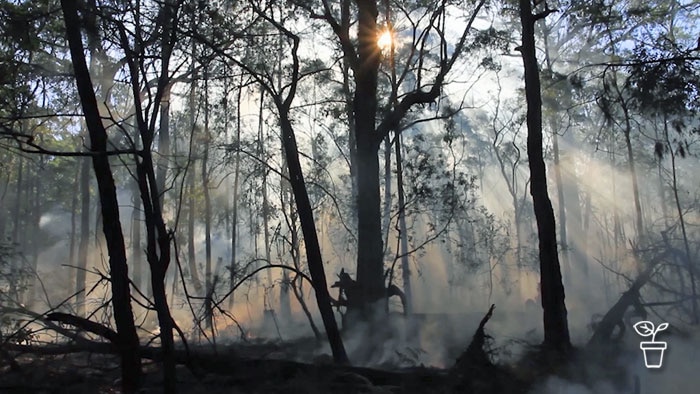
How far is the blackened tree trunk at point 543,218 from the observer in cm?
1153

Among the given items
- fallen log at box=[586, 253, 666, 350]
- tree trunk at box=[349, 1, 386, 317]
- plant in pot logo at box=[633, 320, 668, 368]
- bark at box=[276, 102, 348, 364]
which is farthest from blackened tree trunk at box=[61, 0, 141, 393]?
fallen log at box=[586, 253, 666, 350]

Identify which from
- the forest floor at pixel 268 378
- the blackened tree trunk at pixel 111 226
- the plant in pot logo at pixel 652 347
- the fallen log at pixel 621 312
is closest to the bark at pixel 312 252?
the forest floor at pixel 268 378

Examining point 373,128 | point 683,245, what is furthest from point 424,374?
point 683,245

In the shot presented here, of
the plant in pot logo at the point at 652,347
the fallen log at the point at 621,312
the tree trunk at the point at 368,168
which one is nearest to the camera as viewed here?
the plant in pot logo at the point at 652,347

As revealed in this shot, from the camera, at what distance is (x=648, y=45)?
38.8 feet

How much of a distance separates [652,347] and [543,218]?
3.42 metres

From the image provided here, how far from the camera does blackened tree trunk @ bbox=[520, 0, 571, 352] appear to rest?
11.5 m

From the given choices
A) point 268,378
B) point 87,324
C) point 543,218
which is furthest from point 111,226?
point 543,218

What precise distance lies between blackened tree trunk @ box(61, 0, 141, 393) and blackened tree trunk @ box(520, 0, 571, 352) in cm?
746

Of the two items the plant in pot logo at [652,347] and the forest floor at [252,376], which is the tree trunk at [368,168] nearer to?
the forest floor at [252,376]

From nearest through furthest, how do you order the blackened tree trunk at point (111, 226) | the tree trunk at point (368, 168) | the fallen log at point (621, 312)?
the blackened tree trunk at point (111, 226) → the fallen log at point (621, 312) → the tree trunk at point (368, 168)

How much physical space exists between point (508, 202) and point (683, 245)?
4026cm

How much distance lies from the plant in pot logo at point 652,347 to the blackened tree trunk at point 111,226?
29.6 feet

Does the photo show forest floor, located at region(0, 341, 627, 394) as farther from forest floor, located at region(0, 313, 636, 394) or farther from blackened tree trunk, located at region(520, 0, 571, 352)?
blackened tree trunk, located at region(520, 0, 571, 352)
